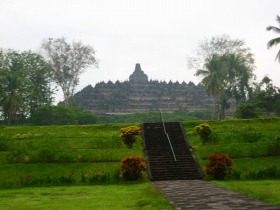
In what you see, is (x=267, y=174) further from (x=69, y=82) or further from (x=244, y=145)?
(x=69, y=82)

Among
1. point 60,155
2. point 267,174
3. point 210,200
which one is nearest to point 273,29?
point 267,174

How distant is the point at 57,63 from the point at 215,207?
4616 centimetres

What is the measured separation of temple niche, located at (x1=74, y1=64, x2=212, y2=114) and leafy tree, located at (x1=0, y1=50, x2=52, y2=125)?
47.3ft

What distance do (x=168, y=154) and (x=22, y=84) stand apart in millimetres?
31959

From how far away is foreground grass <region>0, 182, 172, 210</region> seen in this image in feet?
39.5

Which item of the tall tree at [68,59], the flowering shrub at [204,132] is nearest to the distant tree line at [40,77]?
the tall tree at [68,59]

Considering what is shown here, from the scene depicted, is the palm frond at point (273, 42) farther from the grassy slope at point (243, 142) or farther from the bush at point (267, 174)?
the bush at point (267, 174)

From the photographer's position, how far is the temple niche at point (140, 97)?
2825 inches

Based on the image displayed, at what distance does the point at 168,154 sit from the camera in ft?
80.1

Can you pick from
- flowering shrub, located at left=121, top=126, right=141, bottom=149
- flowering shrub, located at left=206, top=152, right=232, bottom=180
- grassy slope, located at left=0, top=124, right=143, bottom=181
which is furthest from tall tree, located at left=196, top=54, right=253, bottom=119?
flowering shrub, located at left=206, top=152, right=232, bottom=180

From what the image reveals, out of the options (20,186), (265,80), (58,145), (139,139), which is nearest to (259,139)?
(139,139)

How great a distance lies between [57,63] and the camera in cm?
5419

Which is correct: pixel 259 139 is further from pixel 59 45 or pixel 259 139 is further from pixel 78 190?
pixel 59 45

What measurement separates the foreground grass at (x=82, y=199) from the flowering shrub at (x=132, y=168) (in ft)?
8.39
